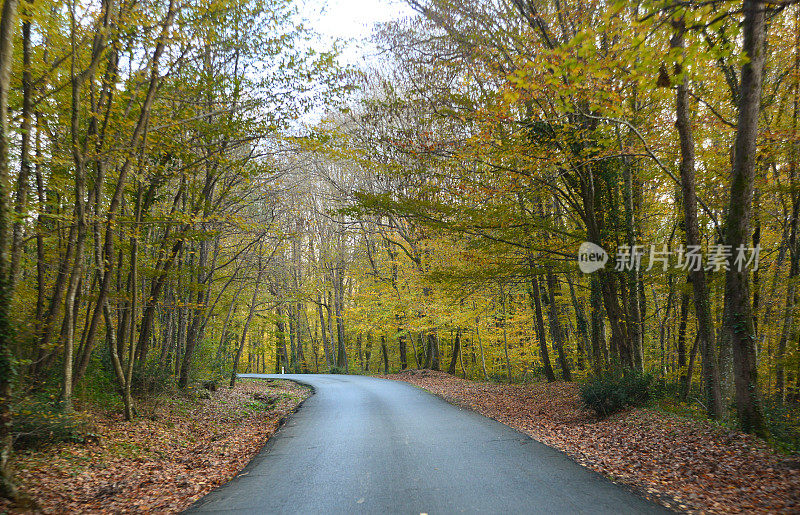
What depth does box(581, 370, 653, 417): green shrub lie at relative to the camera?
902 cm

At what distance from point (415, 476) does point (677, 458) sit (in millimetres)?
3507

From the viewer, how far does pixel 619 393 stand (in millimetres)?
8953

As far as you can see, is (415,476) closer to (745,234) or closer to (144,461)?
(144,461)

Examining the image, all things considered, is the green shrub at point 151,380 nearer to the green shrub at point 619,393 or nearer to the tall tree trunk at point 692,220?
the green shrub at point 619,393

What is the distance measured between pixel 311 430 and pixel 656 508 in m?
6.31

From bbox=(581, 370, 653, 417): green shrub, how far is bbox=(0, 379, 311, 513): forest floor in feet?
23.1

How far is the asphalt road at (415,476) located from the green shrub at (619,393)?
235 centimetres

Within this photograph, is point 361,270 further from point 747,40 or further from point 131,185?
point 747,40

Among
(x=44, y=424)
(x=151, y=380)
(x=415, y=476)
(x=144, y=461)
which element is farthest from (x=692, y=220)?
(x=151, y=380)

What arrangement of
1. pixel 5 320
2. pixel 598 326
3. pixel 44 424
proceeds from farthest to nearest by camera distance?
pixel 598 326 < pixel 44 424 < pixel 5 320

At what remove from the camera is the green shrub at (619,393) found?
9.02 m

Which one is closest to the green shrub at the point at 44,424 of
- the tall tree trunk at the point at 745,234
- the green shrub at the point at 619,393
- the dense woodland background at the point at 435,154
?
the dense woodland background at the point at 435,154

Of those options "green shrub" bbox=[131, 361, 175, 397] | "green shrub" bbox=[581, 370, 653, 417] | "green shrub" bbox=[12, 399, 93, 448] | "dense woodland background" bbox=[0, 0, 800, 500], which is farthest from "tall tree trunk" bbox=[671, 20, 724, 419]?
"green shrub" bbox=[131, 361, 175, 397]

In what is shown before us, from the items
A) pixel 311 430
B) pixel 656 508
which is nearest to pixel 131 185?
pixel 311 430
